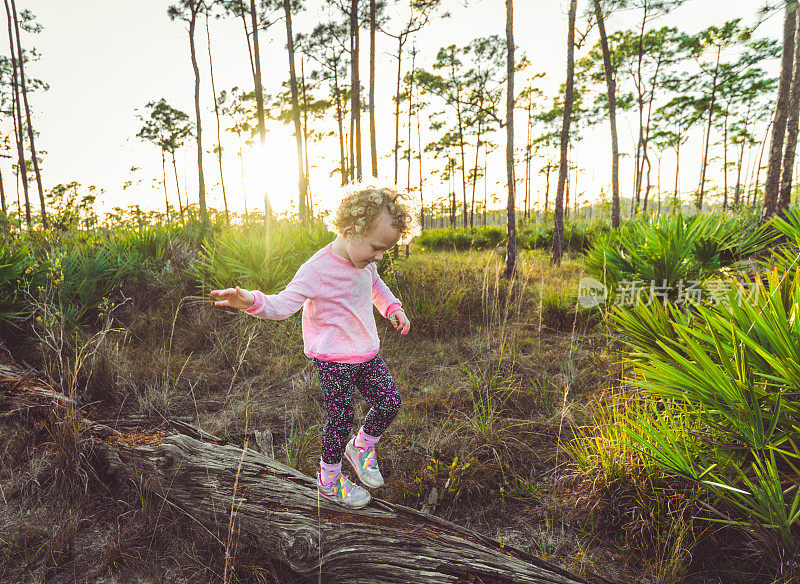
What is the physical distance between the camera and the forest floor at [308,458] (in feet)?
5.25

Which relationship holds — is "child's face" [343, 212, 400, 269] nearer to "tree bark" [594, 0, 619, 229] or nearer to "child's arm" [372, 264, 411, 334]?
"child's arm" [372, 264, 411, 334]

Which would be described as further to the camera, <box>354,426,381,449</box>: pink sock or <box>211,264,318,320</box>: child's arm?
<box>354,426,381,449</box>: pink sock

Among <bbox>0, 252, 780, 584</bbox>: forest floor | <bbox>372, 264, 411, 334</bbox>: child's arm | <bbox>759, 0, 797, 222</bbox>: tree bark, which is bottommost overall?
<bbox>0, 252, 780, 584</bbox>: forest floor

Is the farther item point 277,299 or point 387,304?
point 387,304

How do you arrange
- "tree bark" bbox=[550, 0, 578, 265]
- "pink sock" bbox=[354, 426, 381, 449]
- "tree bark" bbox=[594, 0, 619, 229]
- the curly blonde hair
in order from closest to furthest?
the curly blonde hair, "pink sock" bbox=[354, 426, 381, 449], "tree bark" bbox=[550, 0, 578, 265], "tree bark" bbox=[594, 0, 619, 229]

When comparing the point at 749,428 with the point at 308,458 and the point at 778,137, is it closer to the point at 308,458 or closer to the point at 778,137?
the point at 308,458

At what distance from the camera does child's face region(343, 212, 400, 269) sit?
155cm

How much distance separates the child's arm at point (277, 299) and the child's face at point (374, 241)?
0.21 m

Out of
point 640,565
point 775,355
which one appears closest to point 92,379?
point 640,565

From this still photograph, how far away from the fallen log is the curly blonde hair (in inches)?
41.3

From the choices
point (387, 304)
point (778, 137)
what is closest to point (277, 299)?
point (387, 304)

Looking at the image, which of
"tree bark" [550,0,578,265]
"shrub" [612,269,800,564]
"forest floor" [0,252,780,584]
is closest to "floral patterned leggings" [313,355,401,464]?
"forest floor" [0,252,780,584]

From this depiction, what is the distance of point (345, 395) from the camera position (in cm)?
168

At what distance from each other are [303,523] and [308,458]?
82 centimetres
